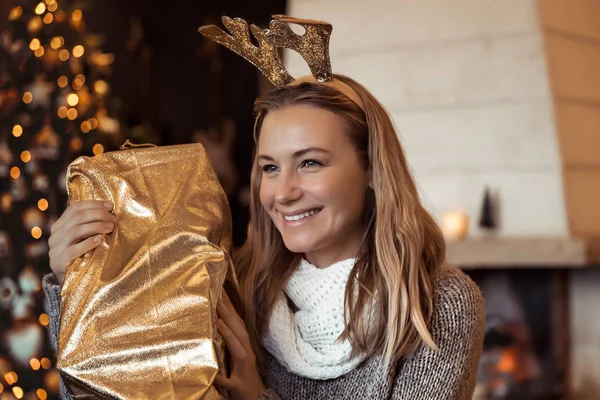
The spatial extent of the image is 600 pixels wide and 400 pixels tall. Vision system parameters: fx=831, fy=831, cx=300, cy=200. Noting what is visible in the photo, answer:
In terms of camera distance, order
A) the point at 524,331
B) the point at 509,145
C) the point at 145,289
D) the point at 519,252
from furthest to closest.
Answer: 1. the point at 524,331
2. the point at 509,145
3. the point at 519,252
4. the point at 145,289

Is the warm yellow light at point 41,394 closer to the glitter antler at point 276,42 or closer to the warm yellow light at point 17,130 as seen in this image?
the warm yellow light at point 17,130

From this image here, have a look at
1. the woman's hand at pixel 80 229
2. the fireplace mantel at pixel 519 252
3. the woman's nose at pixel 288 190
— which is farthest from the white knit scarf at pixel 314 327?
the fireplace mantel at pixel 519 252

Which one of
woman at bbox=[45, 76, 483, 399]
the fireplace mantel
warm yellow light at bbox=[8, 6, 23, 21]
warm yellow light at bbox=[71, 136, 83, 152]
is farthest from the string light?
the fireplace mantel

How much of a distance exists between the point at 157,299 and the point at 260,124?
0.52 metres

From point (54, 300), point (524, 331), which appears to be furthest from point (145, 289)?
point (524, 331)

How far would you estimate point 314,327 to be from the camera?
172 cm

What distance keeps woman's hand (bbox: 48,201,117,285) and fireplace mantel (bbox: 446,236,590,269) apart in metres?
2.17

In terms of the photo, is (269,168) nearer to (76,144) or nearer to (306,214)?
(306,214)

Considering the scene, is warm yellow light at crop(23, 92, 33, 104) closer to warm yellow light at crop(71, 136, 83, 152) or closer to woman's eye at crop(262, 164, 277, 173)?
warm yellow light at crop(71, 136, 83, 152)

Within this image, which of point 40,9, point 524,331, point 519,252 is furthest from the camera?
point 524,331

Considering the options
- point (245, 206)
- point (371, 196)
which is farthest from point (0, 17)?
point (371, 196)

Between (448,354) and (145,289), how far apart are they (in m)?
0.63

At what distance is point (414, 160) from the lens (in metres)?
3.60

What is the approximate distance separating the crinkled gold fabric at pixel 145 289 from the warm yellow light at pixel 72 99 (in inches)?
37.4
